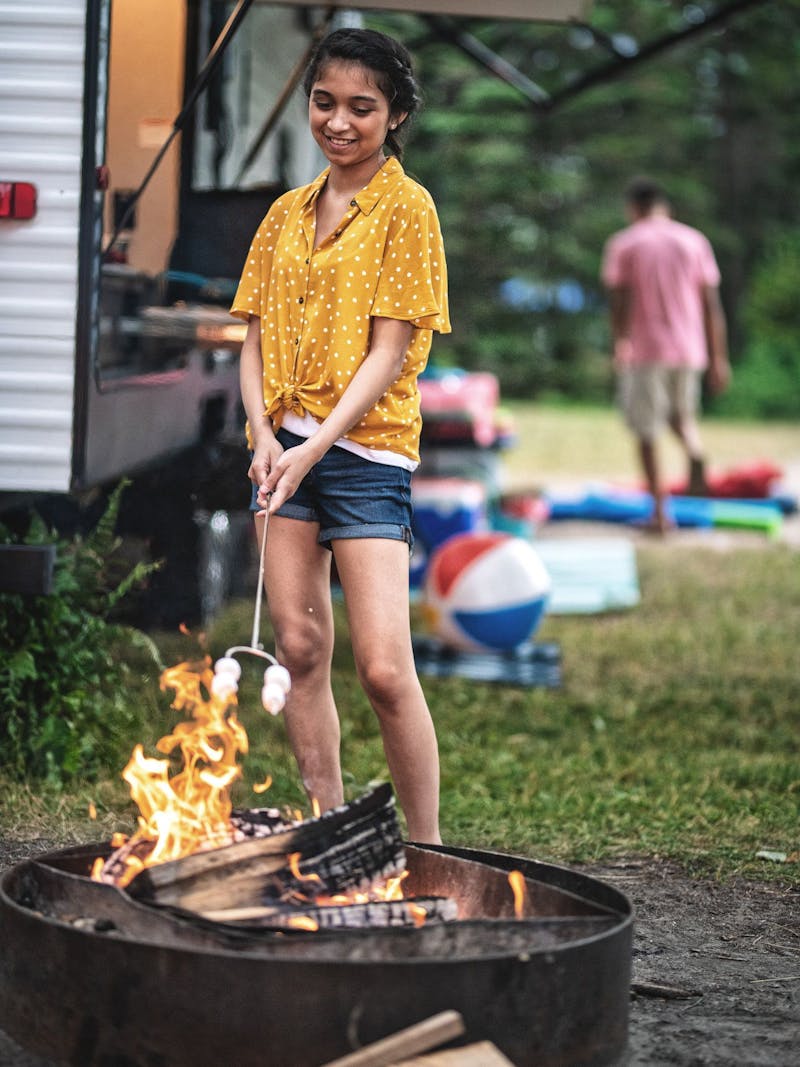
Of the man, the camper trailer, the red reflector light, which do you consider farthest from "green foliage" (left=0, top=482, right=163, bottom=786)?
the man

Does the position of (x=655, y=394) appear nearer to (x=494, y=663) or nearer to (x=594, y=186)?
(x=494, y=663)

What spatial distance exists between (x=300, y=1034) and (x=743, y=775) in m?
2.76

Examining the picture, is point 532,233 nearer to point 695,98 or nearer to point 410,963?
point 695,98

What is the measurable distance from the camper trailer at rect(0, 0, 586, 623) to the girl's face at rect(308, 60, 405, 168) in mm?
1086

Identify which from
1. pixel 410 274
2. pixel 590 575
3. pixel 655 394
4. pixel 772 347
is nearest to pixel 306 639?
pixel 410 274

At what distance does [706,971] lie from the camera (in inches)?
131

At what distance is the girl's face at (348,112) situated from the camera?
312 centimetres

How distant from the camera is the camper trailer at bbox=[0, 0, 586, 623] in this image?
405 centimetres

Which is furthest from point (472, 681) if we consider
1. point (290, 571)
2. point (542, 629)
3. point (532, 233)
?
point (532, 233)

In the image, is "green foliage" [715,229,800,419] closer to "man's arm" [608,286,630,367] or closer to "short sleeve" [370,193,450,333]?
"man's arm" [608,286,630,367]

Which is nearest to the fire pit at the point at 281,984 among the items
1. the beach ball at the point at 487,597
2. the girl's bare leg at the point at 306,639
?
the girl's bare leg at the point at 306,639

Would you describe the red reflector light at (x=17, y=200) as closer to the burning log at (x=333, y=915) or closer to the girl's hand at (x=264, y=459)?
the girl's hand at (x=264, y=459)

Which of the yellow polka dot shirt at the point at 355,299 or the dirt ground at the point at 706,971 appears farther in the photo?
the yellow polka dot shirt at the point at 355,299

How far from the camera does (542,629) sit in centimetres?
733
